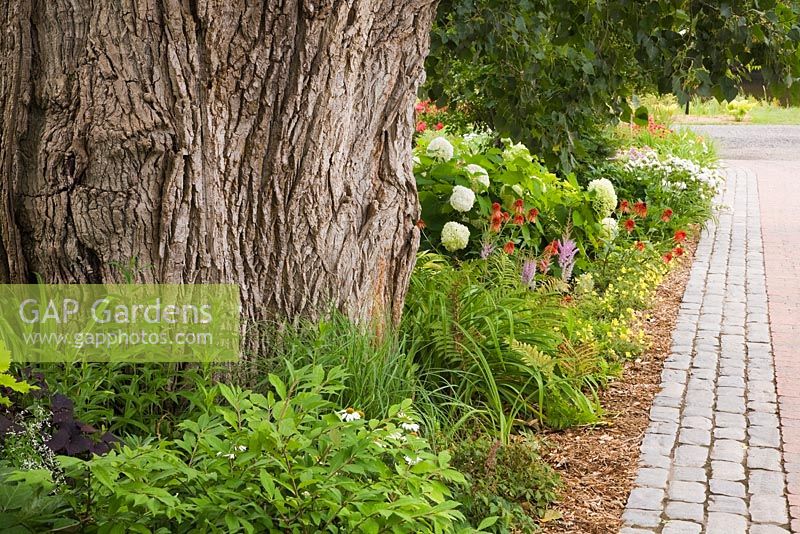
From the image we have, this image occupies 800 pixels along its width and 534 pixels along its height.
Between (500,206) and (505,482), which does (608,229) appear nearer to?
(500,206)

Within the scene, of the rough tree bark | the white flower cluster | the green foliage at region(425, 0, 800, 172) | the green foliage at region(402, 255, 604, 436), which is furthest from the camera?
the white flower cluster

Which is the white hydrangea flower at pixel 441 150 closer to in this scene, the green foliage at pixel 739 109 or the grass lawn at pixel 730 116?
the grass lawn at pixel 730 116

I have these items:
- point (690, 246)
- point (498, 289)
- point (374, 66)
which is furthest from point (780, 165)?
point (374, 66)

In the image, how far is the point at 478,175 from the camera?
7.07 meters

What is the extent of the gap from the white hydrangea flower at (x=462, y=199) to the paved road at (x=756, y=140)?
1241 cm

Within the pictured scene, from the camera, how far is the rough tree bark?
3.86 m

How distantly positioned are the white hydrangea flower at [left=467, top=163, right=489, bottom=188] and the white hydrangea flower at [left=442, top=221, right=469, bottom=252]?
0.49m

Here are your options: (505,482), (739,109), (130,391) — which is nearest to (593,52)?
(505,482)

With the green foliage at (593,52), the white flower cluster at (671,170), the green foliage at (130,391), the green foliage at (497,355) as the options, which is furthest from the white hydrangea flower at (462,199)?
the white flower cluster at (671,170)

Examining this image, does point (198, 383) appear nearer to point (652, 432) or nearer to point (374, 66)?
point (374, 66)

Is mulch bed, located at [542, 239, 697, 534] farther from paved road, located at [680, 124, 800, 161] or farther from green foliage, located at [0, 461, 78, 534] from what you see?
paved road, located at [680, 124, 800, 161]

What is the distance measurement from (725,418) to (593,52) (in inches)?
93.7

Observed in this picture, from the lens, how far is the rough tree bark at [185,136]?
3.86 metres

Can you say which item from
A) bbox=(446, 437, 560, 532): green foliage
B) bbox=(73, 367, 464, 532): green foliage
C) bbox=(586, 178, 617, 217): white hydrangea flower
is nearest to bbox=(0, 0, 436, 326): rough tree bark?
bbox=(446, 437, 560, 532): green foliage
